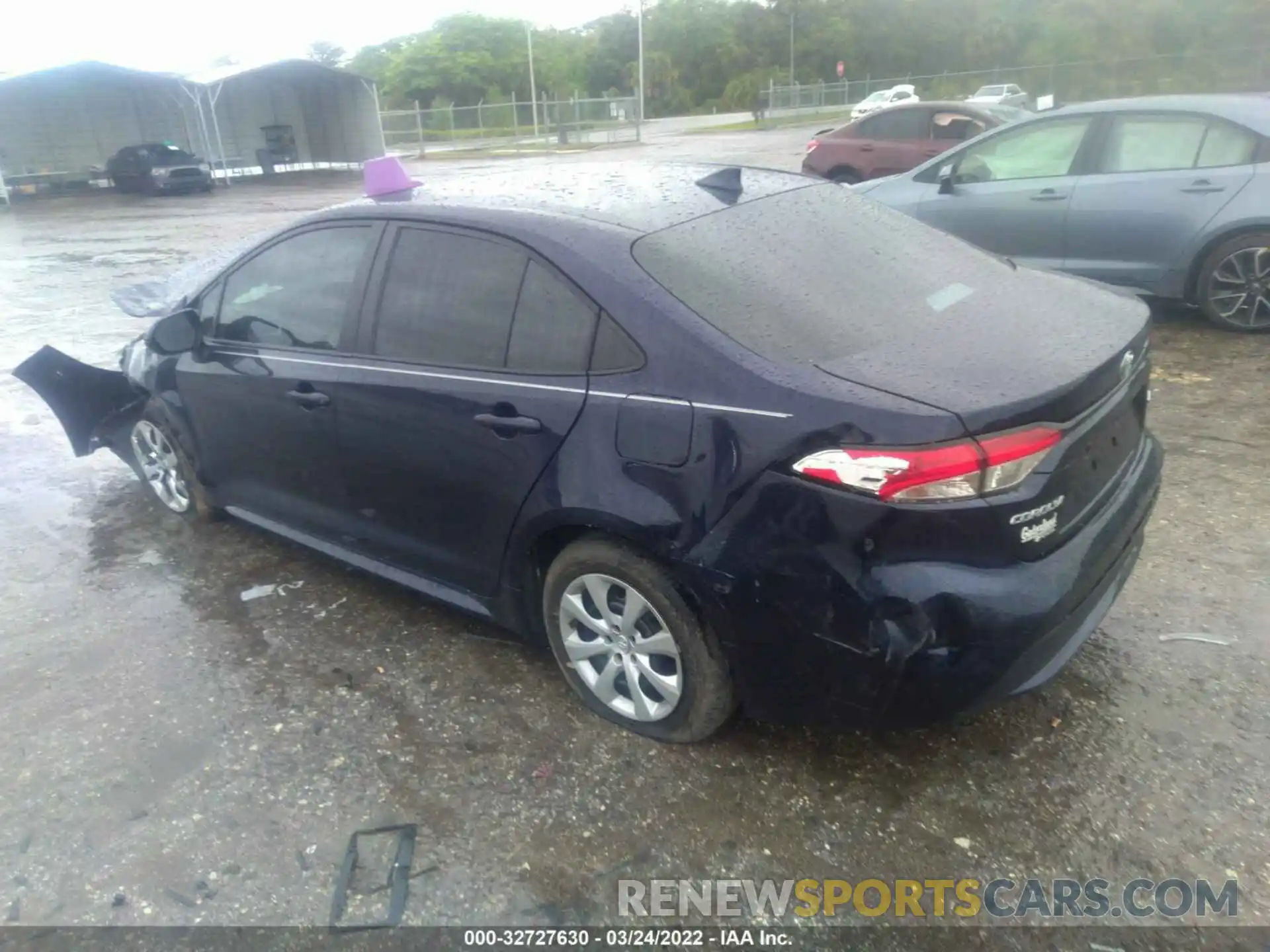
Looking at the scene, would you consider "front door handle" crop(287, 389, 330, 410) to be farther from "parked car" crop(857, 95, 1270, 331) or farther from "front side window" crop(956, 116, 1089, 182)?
"front side window" crop(956, 116, 1089, 182)

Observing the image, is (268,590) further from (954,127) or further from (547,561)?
(954,127)

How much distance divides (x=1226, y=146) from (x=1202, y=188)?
1.09 feet

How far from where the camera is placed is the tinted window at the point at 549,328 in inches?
109

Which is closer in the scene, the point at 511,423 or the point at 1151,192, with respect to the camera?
the point at 511,423

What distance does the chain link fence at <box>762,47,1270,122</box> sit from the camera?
145ft

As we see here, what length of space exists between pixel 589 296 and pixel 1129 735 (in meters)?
2.08

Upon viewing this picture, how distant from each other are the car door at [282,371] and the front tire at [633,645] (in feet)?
3.77

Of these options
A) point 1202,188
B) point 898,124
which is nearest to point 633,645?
point 1202,188

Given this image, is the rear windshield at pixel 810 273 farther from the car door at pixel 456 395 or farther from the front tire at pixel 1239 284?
the front tire at pixel 1239 284

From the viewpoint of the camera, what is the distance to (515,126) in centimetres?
4491

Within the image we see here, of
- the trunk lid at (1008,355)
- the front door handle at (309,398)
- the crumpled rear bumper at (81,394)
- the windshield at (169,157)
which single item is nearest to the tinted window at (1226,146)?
the trunk lid at (1008,355)

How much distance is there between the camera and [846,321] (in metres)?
2.68

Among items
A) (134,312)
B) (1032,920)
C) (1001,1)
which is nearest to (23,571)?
(134,312)

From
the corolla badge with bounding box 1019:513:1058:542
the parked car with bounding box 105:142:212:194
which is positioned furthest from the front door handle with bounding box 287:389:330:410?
the parked car with bounding box 105:142:212:194
